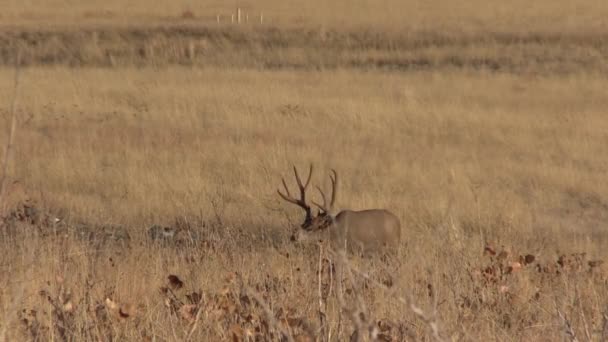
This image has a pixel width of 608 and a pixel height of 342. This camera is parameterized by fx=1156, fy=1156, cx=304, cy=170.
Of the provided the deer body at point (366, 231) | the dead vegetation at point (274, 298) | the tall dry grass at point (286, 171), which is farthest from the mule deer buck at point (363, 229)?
the dead vegetation at point (274, 298)

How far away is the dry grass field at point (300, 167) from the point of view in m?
4.38

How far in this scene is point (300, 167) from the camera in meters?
13.0

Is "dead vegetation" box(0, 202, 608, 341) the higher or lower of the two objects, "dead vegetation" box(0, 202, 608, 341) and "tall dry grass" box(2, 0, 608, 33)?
the higher

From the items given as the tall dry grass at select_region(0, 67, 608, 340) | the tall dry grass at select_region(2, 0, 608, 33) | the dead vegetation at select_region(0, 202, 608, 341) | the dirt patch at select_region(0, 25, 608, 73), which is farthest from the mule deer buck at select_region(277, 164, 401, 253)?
the tall dry grass at select_region(2, 0, 608, 33)

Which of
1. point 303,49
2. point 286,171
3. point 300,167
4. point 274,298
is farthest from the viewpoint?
point 303,49

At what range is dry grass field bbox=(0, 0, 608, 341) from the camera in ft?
14.4

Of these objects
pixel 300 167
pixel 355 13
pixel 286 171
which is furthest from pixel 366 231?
pixel 355 13

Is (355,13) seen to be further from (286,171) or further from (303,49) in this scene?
(286,171)

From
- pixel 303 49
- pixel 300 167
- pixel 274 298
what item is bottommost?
pixel 303 49

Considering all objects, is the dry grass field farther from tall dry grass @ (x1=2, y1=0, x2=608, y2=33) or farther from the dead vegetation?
tall dry grass @ (x1=2, y1=0, x2=608, y2=33)

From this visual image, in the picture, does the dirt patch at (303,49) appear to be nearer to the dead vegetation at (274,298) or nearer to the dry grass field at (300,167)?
the dry grass field at (300,167)

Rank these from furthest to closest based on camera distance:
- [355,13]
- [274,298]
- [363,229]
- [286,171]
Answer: [355,13] → [286,171] → [363,229] → [274,298]

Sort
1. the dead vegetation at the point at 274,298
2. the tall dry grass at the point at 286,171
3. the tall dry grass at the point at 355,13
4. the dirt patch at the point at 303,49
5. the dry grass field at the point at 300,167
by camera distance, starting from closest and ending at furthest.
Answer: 1. the dead vegetation at the point at 274,298
2. the dry grass field at the point at 300,167
3. the tall dry grass at the point at 286,171
4. the dirt patch at the point at 303,49
5. the tall dry grass at the point at 355,13

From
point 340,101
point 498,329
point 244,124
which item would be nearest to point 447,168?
point 244,124
